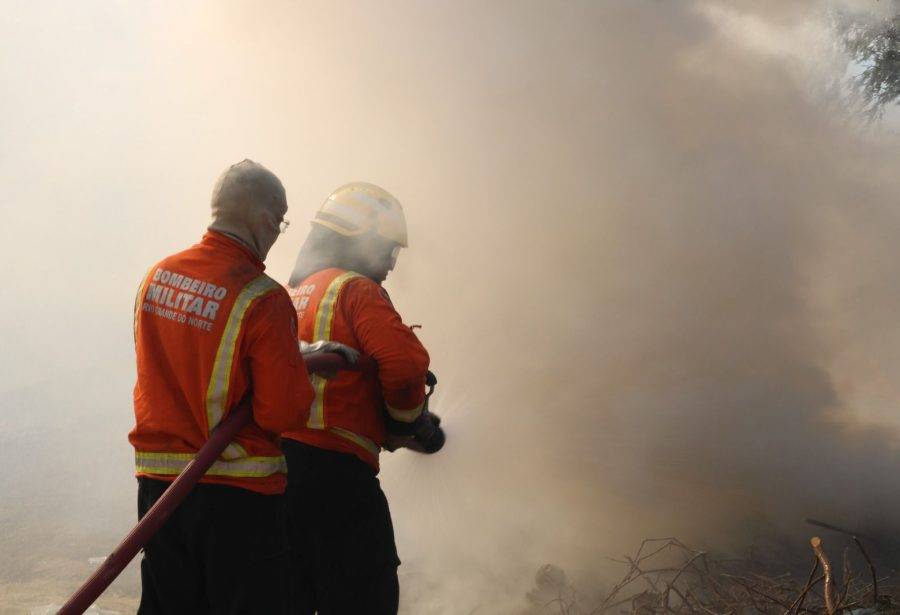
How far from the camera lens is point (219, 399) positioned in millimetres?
2043

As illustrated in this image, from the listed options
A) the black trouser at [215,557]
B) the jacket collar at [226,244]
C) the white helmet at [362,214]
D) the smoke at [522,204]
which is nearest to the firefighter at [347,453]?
the white helmet at [362,214]

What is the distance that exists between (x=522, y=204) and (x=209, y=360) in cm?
590

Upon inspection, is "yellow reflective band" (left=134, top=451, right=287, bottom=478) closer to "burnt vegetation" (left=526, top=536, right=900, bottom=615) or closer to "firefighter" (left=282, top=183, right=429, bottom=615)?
"firefighter" (left=282, top=183, right=429, bottom=615)

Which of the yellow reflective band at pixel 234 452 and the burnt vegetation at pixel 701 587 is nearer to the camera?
the yellow reflective band at pixel 234 452

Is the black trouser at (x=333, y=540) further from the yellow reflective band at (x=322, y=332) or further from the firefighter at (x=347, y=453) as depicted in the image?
the yellow reflective band at (x=322, y=332)

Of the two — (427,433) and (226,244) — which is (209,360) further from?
(427,433)

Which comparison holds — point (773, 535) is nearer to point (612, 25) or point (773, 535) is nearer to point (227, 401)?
point (227, 401)

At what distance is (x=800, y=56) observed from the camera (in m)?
7.56

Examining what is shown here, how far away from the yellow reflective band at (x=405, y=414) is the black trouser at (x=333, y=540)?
227 mm

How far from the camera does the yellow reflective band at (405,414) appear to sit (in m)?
2.77

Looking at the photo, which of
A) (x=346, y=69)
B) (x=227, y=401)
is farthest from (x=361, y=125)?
(x=227, y=401)

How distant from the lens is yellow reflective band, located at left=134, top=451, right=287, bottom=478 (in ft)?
6.77

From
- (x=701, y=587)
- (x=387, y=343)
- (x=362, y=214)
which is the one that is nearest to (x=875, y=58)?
(x=701, y=587)

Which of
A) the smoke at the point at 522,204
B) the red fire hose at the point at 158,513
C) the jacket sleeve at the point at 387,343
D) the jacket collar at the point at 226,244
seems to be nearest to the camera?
the red fire hose at the point at 158,513
